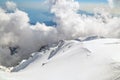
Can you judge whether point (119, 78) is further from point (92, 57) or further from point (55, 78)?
point (92, 57)

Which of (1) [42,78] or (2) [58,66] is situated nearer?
(1) [42,78]

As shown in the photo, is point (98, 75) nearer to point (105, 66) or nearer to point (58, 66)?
point (105, 66)

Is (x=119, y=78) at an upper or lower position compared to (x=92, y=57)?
lower

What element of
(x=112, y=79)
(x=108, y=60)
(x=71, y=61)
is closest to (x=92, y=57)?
(x=71, y=61)

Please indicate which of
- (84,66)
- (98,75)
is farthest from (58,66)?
(98,75)

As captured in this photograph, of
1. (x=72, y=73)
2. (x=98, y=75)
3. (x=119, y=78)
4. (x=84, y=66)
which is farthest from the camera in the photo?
(x=84, y=66)

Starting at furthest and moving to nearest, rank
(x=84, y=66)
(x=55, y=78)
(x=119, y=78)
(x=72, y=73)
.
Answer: (x=84, y=66), (x=72, y=73), (x=55, y=78), (x=119, y=78)

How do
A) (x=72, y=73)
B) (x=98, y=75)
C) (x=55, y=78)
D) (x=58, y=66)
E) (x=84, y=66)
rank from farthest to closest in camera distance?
(x=58, y=66) < (x=84, y=66) < (x=72, y=73) < (x=55, y=78) < (x=98, y=75)

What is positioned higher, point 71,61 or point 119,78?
point 71,61

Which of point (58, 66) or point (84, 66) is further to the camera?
point (58, 66)
